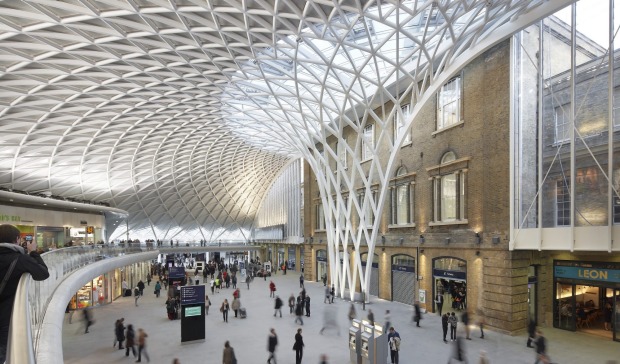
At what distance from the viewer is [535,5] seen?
1958 cm

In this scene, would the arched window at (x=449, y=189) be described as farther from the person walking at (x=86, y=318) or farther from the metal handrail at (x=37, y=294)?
the person walking at (x=86, y=318)

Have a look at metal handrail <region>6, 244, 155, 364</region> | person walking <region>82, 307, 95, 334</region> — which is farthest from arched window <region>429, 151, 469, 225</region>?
person walking <region>82, 307, 95, 334</region>

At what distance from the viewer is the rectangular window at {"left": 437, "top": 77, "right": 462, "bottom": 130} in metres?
25.1

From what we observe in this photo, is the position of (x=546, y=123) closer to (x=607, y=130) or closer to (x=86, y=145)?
(x=607, y=130)

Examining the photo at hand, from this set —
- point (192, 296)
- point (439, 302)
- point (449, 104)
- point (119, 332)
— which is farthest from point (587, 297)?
point (119, 332)

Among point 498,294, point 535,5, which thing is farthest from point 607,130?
point 498,294

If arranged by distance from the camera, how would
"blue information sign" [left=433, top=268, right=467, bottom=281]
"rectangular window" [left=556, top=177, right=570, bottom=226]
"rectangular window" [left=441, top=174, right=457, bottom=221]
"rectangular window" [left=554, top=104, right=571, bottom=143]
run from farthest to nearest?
1. "rectangular window" [left=441, top=174, right=457, bottom=221]
2. "blue information sign" [left=433, top=268, right=467, bottom=281]
3. "rectangular window" [left=554, top=104, right=571, bottom=143]
4. "rectangular window" [left=556, top=177, right=570, bottom=226]

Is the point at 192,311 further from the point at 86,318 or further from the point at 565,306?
the point at 565,306

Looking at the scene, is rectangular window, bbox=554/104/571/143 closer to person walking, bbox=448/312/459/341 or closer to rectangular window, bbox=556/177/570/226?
rectangular window, bbox=556/177/570/226

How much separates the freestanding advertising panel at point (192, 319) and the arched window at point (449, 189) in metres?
15.0

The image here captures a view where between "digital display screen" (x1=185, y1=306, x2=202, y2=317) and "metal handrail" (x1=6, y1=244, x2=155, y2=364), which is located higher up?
"metal handrail" (x1=6, y1=244, x2=155, y2=364)

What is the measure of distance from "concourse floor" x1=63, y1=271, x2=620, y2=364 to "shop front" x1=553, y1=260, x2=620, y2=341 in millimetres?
796

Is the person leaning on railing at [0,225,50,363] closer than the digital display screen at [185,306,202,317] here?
Yes

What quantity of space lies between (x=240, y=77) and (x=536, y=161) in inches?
771
